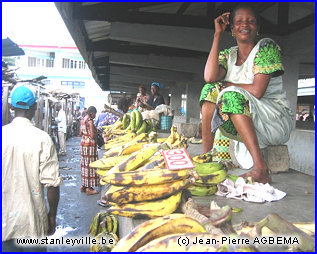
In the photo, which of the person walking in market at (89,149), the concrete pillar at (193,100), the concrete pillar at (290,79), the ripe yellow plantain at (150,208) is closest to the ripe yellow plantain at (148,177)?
the ripe yellow plantain at (150,208)

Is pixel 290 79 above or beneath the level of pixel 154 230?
above

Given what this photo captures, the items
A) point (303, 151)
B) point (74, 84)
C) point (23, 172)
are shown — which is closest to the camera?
point (23, 172)

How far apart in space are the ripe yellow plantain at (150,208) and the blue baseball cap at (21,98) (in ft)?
4.30

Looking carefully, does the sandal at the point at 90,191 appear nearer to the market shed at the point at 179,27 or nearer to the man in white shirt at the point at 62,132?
the market shed at the point at 179,27

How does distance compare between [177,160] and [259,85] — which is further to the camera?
[259,85]

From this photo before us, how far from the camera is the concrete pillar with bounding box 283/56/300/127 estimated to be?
632 centimetres

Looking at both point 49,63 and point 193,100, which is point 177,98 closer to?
point 193,100

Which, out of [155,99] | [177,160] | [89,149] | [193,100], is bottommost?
[89,149]

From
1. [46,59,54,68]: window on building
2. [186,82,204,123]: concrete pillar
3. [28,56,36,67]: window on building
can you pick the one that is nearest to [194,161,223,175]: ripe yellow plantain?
[186,82,204,123]: concrete pillar

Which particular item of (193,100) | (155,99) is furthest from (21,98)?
(193,100)

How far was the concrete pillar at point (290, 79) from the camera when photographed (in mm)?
6316

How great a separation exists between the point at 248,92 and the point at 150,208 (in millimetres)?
1636

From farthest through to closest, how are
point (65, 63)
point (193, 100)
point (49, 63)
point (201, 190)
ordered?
1. point (49, 63)
2. point (65, 63)
3. point (193, 100)
4. point (201, 190)

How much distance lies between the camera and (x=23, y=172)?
8.06 ft
